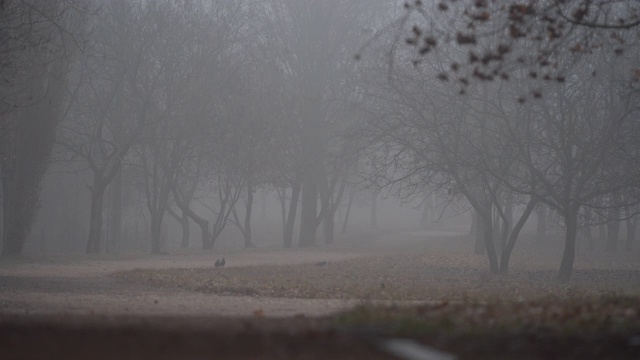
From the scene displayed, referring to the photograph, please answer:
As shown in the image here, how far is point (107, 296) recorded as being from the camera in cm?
1476

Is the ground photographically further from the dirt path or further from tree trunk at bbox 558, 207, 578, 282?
tree trunk at bbox 558, 207, 578, 282

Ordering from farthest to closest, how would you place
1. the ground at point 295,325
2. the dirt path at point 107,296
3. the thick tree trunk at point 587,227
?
the thick tree trunk at point 587,227, the dirt path at point 107,296, the ground at point 295,325

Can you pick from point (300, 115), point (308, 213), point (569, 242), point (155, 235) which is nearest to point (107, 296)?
point (569, 242)

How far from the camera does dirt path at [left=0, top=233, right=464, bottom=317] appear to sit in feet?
36.3

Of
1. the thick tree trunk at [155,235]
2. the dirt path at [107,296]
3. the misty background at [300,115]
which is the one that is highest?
the misty background at [300,115]

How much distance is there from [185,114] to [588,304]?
2764 centimetres

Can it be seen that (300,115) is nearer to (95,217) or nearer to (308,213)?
(308,213)

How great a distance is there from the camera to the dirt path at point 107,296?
436 inches

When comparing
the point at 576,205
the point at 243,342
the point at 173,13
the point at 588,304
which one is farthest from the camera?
the point at 173,13

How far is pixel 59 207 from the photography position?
5316 cm

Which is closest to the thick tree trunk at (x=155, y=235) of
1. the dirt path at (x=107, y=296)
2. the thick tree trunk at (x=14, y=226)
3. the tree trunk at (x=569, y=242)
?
the dirt path at (x=107, y=296)

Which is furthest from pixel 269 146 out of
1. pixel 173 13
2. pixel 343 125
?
pixel 173 13

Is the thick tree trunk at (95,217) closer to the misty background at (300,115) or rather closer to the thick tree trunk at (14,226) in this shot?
the misty background at (300,115)

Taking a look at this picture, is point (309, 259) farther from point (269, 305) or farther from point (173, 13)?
point (269, 305)
